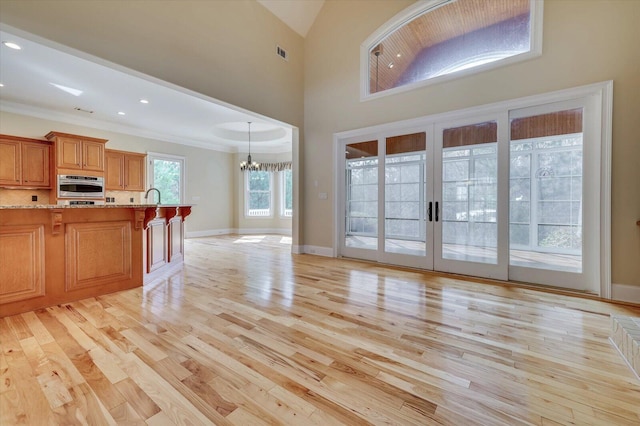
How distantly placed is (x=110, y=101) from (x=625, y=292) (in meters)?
8.19

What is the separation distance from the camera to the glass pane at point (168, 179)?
24.4ft

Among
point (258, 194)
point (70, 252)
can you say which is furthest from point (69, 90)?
point (258, 194)

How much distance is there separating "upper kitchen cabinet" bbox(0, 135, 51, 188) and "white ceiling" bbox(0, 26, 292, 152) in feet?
2.28

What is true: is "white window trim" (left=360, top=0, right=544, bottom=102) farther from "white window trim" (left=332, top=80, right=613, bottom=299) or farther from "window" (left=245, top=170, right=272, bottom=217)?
"window" (left=245, top=170, right=272, bottom=217)

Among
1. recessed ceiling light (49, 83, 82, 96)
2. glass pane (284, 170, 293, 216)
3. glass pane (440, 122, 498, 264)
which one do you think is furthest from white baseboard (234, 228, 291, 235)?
glass pane (440, 122, 498, 264)

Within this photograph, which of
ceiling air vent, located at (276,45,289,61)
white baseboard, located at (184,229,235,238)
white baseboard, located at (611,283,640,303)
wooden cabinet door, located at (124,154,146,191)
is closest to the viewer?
white baseboard, located at (611,283,640,303)

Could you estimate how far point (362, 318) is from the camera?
2367 millimetres

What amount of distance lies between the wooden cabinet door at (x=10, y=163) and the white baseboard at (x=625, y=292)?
30.7 feet

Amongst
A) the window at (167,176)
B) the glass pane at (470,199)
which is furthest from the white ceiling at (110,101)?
the glass pane at (470,199)

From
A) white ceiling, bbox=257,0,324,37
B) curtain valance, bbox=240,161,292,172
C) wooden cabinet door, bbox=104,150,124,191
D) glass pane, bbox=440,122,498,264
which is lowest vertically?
glass pane, bbox=440,122,498,264

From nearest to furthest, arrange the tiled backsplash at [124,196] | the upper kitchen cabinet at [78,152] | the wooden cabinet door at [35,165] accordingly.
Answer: the wooden cabinet door at [35,165]
the upper kitchen cabinet at [78,152]
the tiled backsplash at [124,196]

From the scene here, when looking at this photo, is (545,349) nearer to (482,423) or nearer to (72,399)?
(482,423)

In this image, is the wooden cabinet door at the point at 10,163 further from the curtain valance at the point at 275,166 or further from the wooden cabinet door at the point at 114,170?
the curtain valance at the point at 275,166

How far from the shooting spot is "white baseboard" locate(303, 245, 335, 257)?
16.8ft
